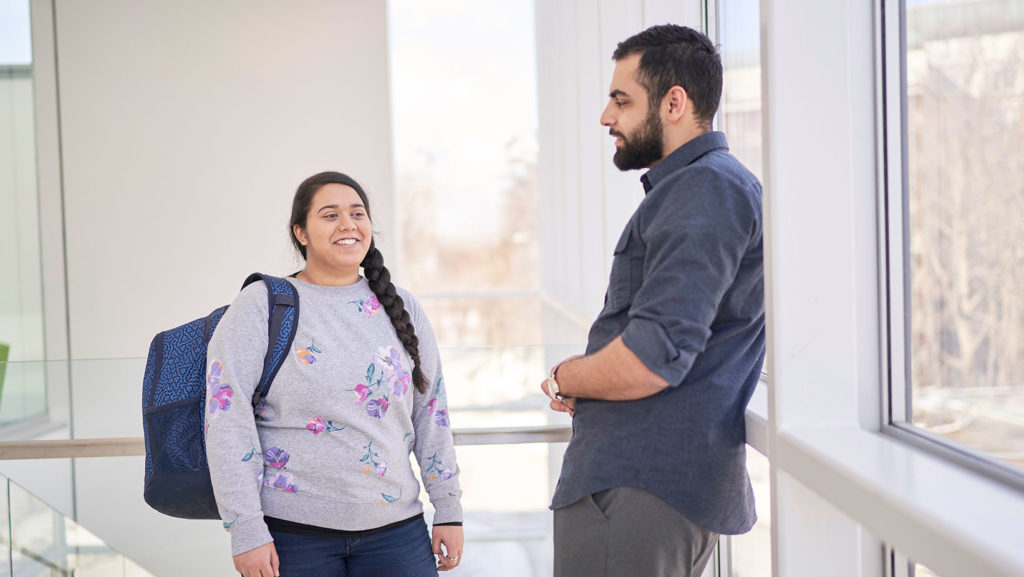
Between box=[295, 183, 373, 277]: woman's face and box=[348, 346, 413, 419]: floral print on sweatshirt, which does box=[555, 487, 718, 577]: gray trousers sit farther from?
box=[295, 183, 373, 277]: woman's face

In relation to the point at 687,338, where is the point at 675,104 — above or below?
above

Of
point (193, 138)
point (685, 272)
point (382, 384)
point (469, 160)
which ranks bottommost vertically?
point (382, 384)

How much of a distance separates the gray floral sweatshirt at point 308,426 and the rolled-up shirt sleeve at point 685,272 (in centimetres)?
64

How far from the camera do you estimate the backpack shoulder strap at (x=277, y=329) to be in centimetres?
173

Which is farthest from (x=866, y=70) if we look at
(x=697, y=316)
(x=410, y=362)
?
(x=410, y=362)

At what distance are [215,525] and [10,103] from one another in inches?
185

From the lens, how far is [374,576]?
1.78m

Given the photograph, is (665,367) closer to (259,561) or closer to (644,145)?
(644,145)

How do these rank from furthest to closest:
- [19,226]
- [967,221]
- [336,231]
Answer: [19,226] → [336,231] → [967,221]

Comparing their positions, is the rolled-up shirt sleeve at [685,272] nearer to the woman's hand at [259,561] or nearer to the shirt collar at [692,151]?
the shirt collar at [692,151]

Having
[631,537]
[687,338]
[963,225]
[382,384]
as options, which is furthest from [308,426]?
[963,225]

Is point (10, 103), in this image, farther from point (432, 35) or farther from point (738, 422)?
point (738, 422)

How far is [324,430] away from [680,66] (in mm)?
1012

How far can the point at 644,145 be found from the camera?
1.60 metres
